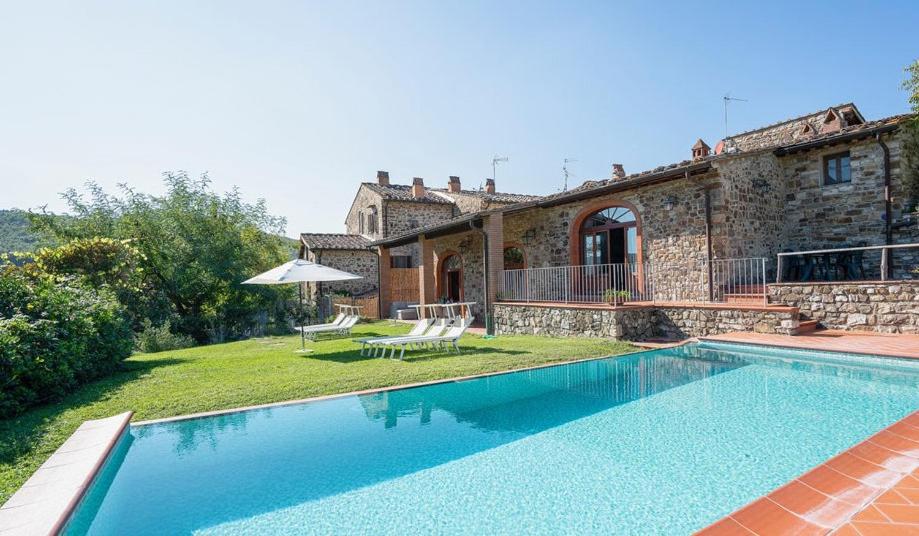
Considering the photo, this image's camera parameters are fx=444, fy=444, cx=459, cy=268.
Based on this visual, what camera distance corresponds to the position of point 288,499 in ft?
12.1

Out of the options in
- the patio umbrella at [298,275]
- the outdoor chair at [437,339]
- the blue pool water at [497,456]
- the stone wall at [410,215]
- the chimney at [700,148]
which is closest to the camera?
the blue pool water at [497,456]

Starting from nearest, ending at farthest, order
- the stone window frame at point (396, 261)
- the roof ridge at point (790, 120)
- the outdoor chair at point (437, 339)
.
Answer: the outdoor chair at point (437, 339) < the roof ridge at point (790, 120) < the stone window frame at point (396, 261)

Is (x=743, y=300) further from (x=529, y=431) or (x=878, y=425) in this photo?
(x=529, y=431)

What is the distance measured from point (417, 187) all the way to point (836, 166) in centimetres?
1956

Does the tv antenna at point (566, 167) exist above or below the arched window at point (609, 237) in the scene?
above

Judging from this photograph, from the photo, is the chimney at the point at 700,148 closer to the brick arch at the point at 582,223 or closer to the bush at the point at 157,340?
the brick arch at the point at 582,223

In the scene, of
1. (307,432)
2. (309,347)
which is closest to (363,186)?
(309,347)

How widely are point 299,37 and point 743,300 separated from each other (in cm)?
1215

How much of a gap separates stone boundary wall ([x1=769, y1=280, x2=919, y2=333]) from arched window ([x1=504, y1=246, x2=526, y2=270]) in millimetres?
8757

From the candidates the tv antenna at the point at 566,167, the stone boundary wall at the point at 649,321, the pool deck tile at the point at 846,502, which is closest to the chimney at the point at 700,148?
the stone boundary wall at the point at 649,321

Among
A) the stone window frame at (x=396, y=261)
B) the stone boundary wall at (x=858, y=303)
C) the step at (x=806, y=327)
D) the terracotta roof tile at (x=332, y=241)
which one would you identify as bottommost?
the step at (x=806, y=327)

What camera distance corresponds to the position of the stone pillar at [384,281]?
21281mm

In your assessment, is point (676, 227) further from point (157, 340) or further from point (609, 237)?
point (157, 340)

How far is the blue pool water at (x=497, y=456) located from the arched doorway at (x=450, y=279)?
540 inches
